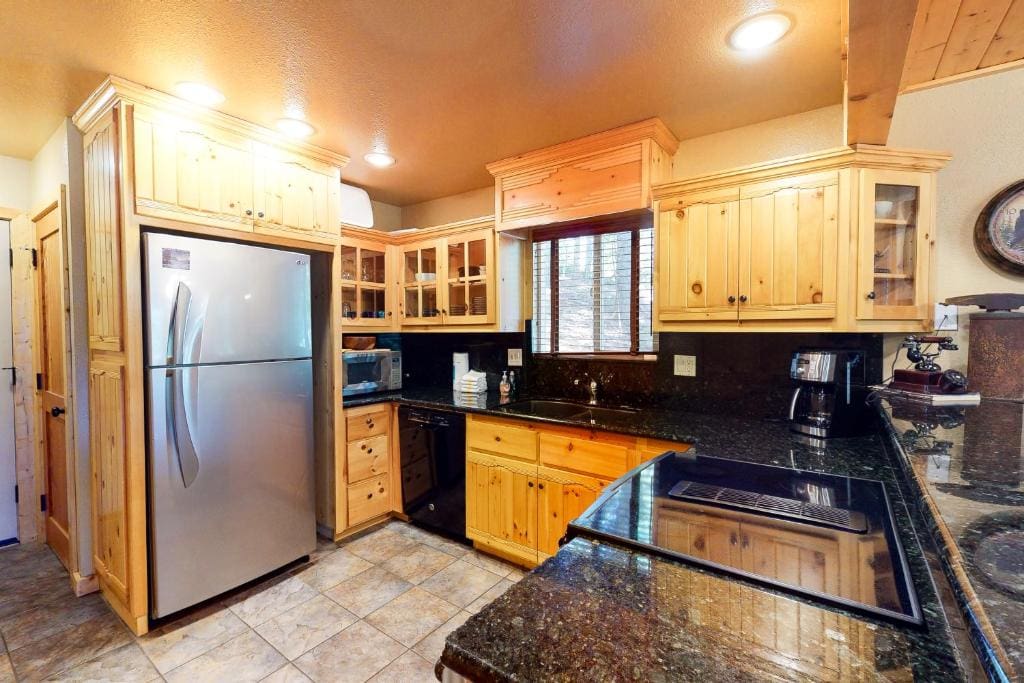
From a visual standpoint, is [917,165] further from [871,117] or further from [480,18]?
[480,18]

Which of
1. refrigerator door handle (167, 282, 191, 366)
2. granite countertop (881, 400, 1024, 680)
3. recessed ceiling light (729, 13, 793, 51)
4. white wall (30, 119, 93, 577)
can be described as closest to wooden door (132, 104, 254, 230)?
refrigerator door handle (167, 282, 191, 366)

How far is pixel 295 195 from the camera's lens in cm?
256

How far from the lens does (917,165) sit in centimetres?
180

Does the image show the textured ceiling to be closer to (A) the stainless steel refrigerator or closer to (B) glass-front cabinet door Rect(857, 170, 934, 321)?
(B) glass-front cabinet door Rect(857, 170, 934, 321)

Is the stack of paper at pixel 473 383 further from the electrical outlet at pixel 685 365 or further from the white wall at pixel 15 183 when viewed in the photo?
the white wall at pixel 15 183

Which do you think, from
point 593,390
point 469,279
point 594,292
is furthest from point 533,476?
point 469,279

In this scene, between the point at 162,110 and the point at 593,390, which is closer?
the point at 162,110

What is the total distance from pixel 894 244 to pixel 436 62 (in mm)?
2009

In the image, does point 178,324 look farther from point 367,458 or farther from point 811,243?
point 811,243

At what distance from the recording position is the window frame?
267 centimetres

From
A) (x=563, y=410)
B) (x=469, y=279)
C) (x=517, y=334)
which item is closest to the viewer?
(x=563, y=410)

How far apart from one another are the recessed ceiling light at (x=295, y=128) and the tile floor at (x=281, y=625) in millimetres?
2436

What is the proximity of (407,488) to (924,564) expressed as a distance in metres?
2.72

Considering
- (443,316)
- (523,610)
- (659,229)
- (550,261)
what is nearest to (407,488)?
(443,316)
